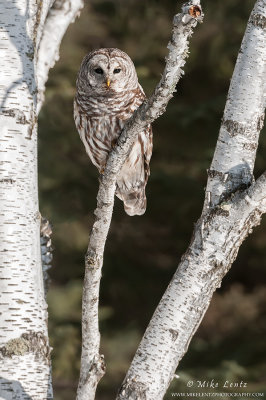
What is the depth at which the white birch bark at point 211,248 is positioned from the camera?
272cm

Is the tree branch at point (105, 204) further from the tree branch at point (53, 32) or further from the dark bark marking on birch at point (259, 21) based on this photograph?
the tree branch at point (53, 32)

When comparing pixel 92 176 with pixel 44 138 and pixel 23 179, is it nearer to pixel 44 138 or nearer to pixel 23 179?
pixel 44 138

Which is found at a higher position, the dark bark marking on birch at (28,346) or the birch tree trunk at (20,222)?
the birch tree trunk at (20,222)

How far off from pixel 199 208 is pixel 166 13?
2176 millimetres

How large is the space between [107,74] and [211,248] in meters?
1.52

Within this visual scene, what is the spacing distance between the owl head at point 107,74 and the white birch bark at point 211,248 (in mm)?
1098

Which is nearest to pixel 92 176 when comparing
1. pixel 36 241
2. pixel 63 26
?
pixel 63 26

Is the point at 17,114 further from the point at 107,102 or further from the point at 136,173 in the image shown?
the point at 136,173

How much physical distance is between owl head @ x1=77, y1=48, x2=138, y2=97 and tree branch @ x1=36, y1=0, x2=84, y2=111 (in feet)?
0.69

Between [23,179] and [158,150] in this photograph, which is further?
[158,150]

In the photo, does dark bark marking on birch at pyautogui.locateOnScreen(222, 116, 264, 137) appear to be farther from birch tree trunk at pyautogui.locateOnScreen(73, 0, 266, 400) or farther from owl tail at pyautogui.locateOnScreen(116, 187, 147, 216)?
owl tail at pyautogui.locateOnScreen(116, 187, 147, 216)

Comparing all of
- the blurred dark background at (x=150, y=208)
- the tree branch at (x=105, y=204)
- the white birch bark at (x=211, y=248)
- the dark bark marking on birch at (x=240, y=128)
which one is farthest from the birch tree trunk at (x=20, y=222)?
the blurred dark background at (x=150, y=208)

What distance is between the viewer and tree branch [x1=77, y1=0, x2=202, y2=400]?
2.14 m

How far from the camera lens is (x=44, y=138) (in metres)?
A: 7.73
